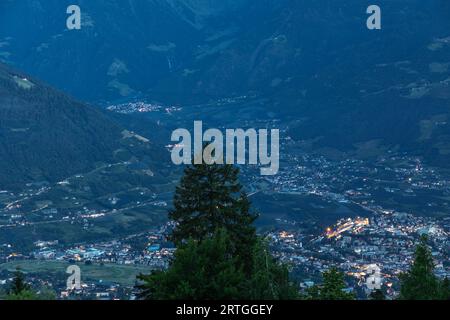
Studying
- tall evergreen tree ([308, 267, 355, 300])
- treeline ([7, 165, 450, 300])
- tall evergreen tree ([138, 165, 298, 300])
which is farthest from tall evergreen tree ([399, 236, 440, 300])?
tall evergreen tree ([138, 165, 298, 300])

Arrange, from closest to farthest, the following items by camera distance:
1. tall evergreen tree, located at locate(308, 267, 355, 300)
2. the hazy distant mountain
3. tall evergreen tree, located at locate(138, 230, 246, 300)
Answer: tall evergreen tree, located at locate(138, 230, 246, 300) < tall evergreen tree, located at locate(308, 267, 355, 300) < the hazy distant mountain

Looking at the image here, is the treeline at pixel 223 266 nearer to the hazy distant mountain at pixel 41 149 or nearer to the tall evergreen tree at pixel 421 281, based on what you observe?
the tall evergreen tree at pixel 421 281

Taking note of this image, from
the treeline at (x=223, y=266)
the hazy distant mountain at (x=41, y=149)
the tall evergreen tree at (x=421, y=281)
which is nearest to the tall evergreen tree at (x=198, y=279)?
the treeline at (x=223, y=266)

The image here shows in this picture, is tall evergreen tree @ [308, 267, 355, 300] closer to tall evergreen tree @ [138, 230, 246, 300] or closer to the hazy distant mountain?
tall evergreen tree @ [138, 230, 246, 300]

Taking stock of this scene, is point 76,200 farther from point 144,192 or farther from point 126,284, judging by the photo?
point 126,284

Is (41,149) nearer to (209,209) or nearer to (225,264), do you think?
(209,209)

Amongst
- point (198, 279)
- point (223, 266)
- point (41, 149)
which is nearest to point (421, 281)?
point (223, 266)

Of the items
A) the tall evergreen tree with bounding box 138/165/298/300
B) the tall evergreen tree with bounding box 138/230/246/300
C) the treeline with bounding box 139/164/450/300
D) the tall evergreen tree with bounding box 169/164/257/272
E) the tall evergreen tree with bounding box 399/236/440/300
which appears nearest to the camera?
the tall evergreen tree with bounding box 138/230/246/300
